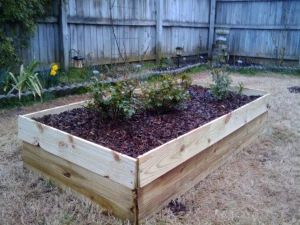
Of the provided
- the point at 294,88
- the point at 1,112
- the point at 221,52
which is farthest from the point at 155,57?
the point at 1,112

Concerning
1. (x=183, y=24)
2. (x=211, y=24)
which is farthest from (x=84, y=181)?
(x=211, y=24)

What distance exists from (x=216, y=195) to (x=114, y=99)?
1.03 m

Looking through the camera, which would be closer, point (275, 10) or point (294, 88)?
point (294, 88)

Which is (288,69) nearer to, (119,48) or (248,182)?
(119,48)

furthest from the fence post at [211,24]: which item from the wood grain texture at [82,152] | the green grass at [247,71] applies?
the wood grain texture at [82,152]

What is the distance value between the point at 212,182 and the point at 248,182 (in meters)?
0.28

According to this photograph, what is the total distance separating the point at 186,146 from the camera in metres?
2.04

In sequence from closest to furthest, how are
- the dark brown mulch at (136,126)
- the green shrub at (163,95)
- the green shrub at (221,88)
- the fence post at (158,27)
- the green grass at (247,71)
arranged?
1. the dark brown mulch at (136,126)
2. the green shrub at (163,95)
3. the green shrub at (221,88)
4. the fence post at (158,27)
5. the green grass at (247,71)

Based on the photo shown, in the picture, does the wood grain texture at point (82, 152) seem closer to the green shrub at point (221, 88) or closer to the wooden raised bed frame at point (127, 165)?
the wooden raised bed frame at point (127, 165)

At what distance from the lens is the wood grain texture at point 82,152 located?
168 centimetres

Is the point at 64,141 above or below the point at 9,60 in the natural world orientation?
below

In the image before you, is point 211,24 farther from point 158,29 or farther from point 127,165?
point 127,165

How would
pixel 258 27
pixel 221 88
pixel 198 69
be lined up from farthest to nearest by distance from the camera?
1. pixel 258 27
2. pixel 198 69
3. pixel 221 88

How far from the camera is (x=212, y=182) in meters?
2.31
